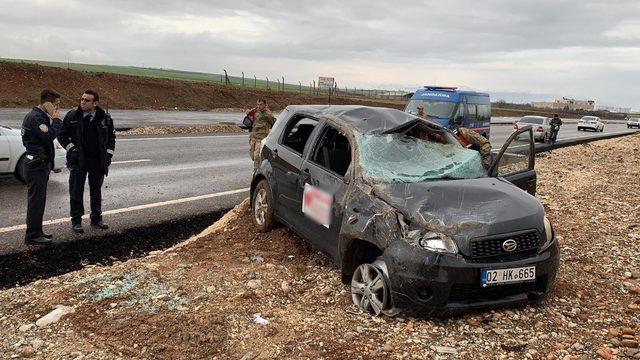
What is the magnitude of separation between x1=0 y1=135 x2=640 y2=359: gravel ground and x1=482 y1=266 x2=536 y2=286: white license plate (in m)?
0.37

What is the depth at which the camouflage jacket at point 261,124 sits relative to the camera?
30.4 feet

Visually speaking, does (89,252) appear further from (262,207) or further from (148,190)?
(148,190)

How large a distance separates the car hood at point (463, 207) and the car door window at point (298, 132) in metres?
1.60

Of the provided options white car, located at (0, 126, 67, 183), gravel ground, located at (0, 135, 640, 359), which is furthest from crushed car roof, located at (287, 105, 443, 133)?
white car, located at (0, 126, 67, 183)

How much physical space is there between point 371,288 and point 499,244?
1.08 metres

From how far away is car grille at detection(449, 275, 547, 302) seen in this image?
3.82 meters

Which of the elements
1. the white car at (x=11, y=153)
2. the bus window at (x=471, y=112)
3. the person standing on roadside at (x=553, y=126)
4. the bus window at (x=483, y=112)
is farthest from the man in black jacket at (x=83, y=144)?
the person standing on roadside at (x=553, y=126)

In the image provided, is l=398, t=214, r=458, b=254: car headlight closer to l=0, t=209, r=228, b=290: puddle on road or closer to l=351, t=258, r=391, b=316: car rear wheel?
l=351, t=258, r=391, b=316: car rear wheel

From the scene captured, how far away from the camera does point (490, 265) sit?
380 cm

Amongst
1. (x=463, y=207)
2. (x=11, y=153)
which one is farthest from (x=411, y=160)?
(x=11, y=153)

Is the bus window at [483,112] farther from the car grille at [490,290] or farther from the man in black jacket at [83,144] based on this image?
the car grille at [490,290]

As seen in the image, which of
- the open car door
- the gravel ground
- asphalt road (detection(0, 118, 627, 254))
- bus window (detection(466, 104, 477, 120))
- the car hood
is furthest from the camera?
bus window (detection(466, 104, 477, 120))

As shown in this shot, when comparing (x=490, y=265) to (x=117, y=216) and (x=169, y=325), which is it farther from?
(x=117, y=216)

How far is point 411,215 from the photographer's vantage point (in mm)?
3924
